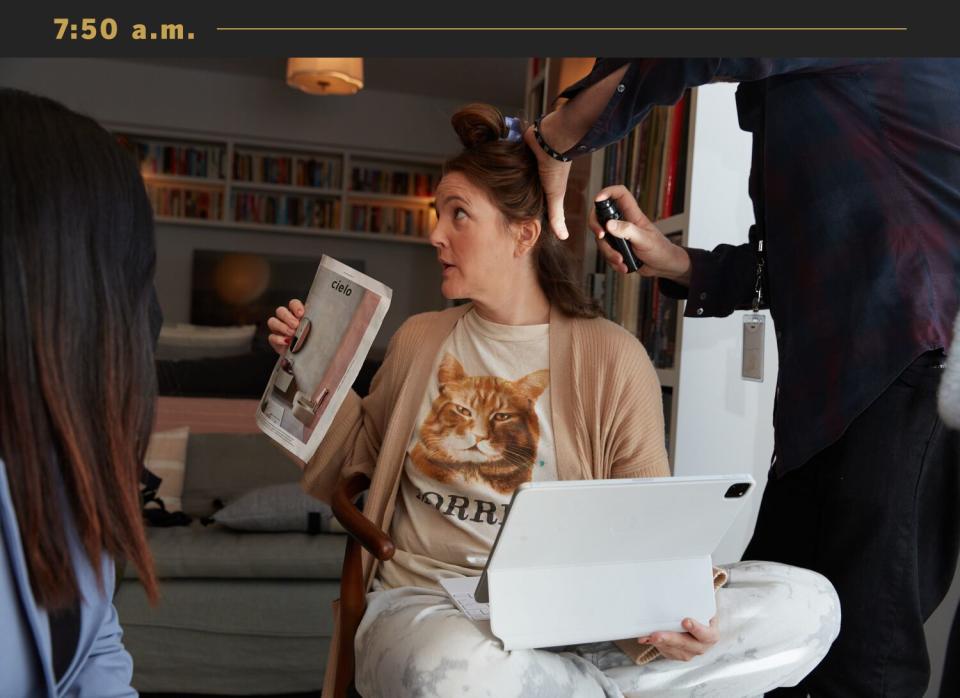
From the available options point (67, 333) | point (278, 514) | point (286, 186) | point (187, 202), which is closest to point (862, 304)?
point (67, 333)

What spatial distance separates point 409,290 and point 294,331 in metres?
5.62

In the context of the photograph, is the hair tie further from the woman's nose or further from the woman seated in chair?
Answer: the woman's nose

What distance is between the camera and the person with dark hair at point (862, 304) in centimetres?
102

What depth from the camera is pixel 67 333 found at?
26.5 inches

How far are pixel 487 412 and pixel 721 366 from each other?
55 centimetres

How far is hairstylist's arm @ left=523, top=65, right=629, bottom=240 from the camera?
1.09 m

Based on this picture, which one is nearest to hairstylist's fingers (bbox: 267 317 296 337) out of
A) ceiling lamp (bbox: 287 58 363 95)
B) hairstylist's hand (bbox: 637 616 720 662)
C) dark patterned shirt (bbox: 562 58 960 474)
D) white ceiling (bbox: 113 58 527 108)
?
dark patterned shirt (bbox: 562 58 960 474)

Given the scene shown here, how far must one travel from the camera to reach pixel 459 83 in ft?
21.0

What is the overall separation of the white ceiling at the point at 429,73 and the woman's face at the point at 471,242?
435 centimetres

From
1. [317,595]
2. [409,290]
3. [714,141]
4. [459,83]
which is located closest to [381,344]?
[409,290]

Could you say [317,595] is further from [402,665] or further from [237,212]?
[237,212]

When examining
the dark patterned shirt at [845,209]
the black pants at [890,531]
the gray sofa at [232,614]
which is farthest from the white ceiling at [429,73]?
the black pants at [890,531]

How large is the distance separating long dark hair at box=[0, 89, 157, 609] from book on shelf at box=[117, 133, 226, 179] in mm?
6115

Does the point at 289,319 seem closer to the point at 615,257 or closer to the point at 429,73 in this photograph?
the point at 615,257
